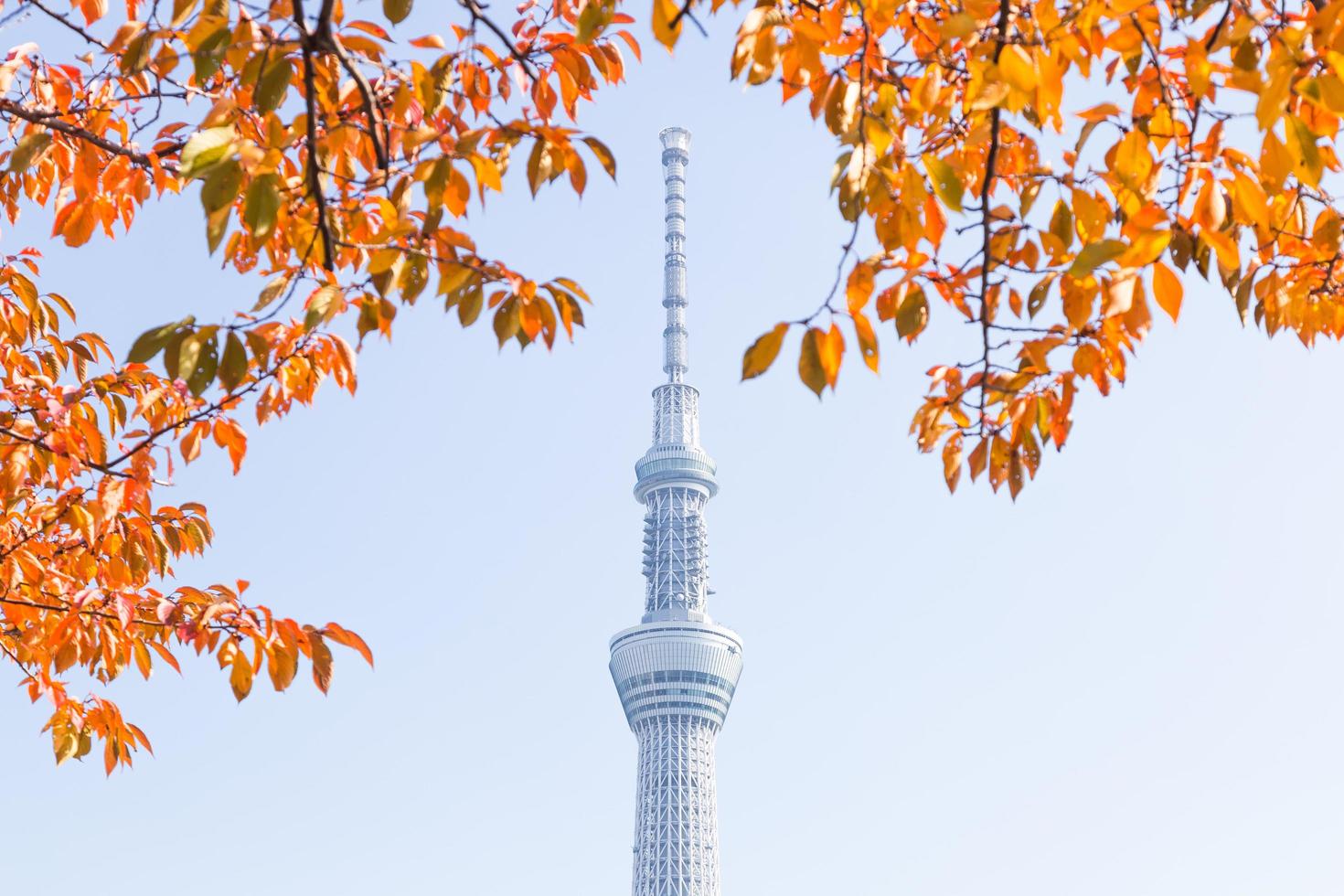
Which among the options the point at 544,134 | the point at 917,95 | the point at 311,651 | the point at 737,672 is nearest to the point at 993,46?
the point at 917,95

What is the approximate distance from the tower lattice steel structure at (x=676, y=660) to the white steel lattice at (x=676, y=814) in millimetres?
82

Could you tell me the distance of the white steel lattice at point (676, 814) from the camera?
443 ft

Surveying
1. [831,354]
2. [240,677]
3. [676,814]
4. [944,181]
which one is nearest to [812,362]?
[831,354]

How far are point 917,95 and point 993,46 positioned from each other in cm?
32

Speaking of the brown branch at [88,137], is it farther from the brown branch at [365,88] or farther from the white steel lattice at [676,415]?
the white steel lattice at [676,415]

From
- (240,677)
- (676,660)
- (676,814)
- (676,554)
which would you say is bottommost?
(240,677)

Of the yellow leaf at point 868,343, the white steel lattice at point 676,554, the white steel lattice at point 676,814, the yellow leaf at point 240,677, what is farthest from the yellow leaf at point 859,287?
the white steel lattice at point 676,554

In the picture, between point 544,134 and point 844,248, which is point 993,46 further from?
point 544,134

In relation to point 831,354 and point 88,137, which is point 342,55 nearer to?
point 831,354

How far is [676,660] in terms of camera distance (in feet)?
481

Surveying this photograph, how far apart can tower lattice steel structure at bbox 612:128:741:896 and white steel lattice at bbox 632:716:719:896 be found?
0.08 m

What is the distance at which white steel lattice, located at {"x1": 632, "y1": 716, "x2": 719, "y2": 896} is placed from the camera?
135125 mm

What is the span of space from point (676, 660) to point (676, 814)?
1486cm

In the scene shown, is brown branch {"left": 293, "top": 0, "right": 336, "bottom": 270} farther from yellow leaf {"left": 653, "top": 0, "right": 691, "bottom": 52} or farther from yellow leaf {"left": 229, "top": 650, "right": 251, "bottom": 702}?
yellow leaf {"left": 229, "top": 650, "right": 251, "bottom": 702}
